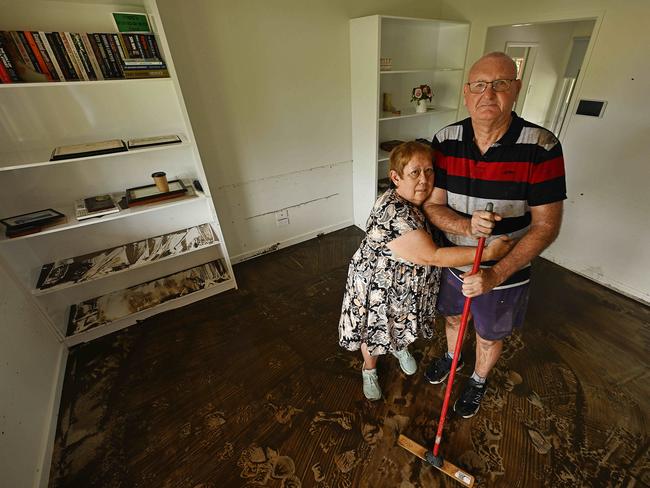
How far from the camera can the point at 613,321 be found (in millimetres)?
2180

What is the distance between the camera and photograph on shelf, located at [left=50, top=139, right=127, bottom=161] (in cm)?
175

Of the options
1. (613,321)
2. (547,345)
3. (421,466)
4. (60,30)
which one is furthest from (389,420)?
(60,30)

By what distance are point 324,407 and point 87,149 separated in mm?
2033

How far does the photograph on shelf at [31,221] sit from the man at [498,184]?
7.16 ft

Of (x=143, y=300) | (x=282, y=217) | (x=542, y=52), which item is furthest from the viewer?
(x=542, y=52)

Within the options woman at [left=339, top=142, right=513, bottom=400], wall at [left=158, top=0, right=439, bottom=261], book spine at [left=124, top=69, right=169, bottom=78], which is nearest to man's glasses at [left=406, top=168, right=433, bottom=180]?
woman at [left=339, top=142, right=513, bottom=400]

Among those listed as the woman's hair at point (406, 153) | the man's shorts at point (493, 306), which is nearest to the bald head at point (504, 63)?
the woman's hair at point (406, 153)

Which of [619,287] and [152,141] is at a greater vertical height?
[152,141]

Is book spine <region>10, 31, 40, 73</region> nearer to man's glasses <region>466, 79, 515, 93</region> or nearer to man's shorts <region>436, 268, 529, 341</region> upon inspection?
man's glasses <region>466, 79, 515, 93</region>

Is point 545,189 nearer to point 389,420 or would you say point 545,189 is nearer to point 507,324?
point 507,324

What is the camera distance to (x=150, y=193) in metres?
2.12

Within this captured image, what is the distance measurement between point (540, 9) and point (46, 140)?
358cm

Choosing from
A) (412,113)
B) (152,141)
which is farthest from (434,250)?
(412,113)

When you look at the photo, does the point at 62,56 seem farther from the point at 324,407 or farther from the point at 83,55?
the point at 324,407
